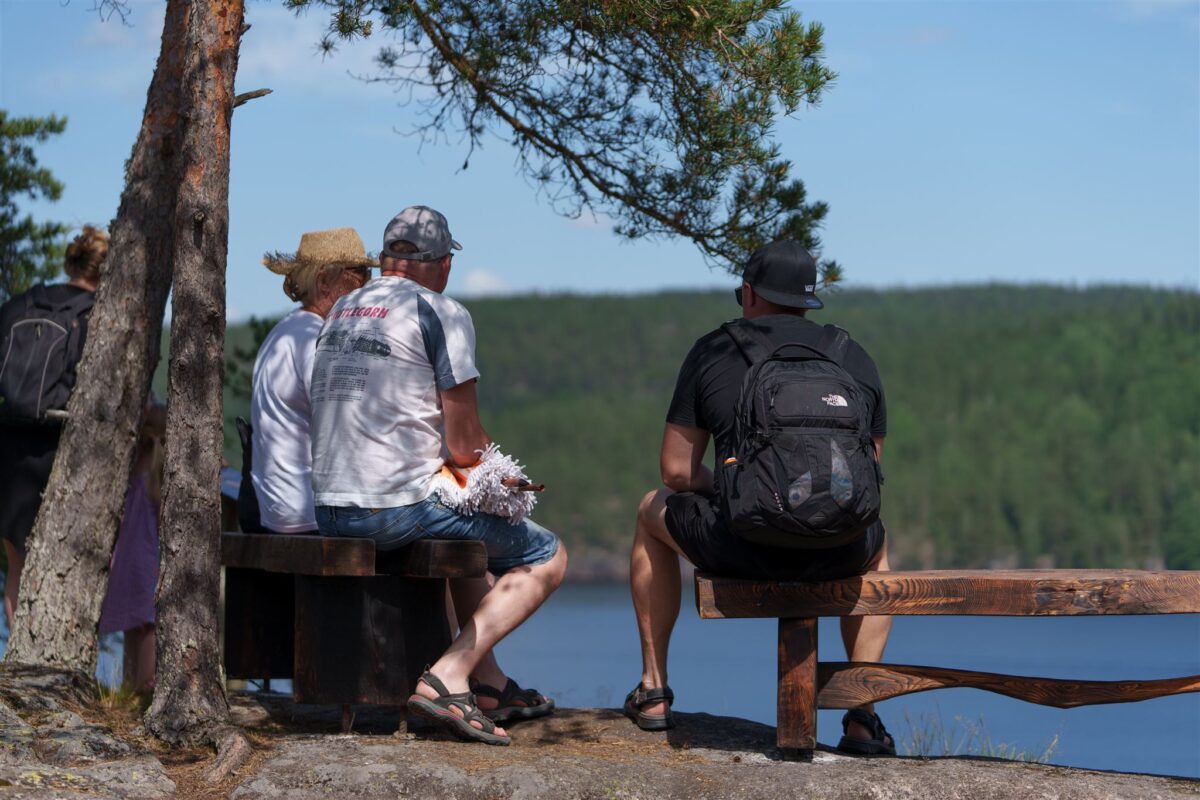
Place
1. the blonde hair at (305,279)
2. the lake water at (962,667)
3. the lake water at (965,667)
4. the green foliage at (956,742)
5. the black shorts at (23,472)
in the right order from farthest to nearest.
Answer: the lake water at (965,667) → the lake water at (962,667) → the black shorts at (23,472) → the green foliage at (956,742) → the blonde hair at (305,279)

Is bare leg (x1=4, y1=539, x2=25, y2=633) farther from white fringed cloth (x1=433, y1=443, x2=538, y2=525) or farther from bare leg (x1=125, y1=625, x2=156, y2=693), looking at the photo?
white fringed cloth (x1=433, y1=443, x2=538, y2=525)

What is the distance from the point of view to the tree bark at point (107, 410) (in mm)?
4988

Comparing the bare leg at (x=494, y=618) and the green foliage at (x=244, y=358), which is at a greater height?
the green foliage at (x=244, y=358)

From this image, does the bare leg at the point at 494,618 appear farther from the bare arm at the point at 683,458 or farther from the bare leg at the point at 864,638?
the bare leg at the point at 864,638

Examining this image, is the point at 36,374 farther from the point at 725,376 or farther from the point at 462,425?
the point at 725,376

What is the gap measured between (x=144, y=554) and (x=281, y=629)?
922 mm

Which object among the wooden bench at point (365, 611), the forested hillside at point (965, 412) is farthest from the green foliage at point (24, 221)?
the forested hillside at point (965, 412)

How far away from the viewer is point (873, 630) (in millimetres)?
4414

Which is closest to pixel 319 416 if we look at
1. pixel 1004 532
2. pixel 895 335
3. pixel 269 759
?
pixel 269 759

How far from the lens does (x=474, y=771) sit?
388 cm

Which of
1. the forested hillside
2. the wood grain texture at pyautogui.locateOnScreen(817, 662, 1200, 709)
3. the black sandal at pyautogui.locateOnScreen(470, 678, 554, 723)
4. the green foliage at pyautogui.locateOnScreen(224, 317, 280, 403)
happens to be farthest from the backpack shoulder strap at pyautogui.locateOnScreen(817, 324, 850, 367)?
the forested hillside

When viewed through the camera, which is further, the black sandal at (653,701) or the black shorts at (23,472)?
the black shorts at (23,472)

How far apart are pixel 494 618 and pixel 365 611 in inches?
16.5

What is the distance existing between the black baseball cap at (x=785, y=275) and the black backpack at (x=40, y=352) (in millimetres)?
2661
